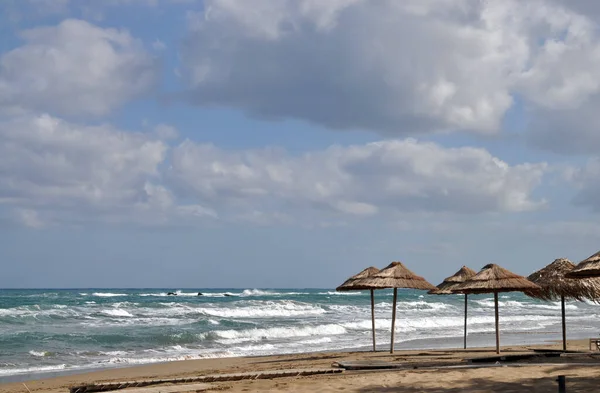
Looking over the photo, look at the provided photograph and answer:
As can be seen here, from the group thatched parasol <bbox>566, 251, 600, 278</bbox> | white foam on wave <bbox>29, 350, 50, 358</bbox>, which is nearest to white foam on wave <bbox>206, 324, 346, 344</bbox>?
white foam on wave <bbox>29, 350, 50, 358</bbox>

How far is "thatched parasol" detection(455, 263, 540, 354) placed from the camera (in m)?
16.7

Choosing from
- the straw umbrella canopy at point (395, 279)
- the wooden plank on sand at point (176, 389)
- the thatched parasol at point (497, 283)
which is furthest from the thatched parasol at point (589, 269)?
the wooden plank on sand at point (176, 389)

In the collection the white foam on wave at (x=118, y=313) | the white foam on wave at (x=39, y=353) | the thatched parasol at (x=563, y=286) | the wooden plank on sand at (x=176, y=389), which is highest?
the thatched parasol at (x=563, y=286)

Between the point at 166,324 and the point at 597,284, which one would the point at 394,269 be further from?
the point at 166,324

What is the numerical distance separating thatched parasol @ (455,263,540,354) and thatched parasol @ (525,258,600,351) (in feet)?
1.50

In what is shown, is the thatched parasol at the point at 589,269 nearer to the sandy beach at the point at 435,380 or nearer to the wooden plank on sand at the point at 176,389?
the sandy beach at the point at 435,380

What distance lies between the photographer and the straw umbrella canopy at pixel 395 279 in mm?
17517

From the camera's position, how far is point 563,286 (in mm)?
17328

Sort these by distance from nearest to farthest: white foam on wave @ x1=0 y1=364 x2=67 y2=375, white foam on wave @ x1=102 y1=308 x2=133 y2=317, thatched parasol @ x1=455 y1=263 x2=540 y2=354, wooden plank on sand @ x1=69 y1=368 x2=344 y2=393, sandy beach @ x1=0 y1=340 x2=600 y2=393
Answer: sandy beach @ x1=0 y1=340 x2=600 y2=393 → wooden plank on sand @ x1=69 y1=368 x2=344 y2=393 → thatched parasol @ x1=455 y1=263 x2=540 y2=354 → white foam on wave @ x1=0 y1=364 x2=67 y2=375 → white foam on wave @ x1=102 y1=308 x2=133 y2=317

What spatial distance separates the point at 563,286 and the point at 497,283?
5.95 feet

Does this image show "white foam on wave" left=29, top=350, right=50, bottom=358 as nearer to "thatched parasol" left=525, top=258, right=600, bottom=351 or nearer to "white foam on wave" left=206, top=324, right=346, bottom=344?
"white foam on wave" left=206, top=324, right=346, bottom=344

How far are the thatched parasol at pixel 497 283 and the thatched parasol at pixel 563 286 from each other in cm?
46

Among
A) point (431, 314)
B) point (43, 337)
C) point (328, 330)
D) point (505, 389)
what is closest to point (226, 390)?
point (505, 389)

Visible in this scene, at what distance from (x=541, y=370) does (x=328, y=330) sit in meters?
17.1
